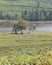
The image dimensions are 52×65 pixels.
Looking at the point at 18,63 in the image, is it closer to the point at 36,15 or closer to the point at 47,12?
the point at 36,15

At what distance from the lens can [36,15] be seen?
172 m

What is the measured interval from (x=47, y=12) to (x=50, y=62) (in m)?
172

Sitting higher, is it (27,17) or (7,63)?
(7,63)

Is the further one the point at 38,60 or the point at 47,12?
the point at 47,12

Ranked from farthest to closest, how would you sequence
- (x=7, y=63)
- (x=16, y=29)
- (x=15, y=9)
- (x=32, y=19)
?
(x=15, y=9)
(x=32, y=19)
(x=16, y=29)
(x=7, y=63)

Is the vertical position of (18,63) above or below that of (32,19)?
above

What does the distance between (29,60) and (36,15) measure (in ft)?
523

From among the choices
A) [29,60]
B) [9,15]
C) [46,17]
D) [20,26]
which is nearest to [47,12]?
[46,17]

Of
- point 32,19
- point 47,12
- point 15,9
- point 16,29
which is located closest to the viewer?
point 16,29

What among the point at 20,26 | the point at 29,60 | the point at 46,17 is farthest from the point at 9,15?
the point at 29,60

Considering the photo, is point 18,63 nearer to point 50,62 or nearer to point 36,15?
point 50,62

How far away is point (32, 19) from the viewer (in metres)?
170

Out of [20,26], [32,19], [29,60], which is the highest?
[29,60]

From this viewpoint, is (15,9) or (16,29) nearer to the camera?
(16,29)
